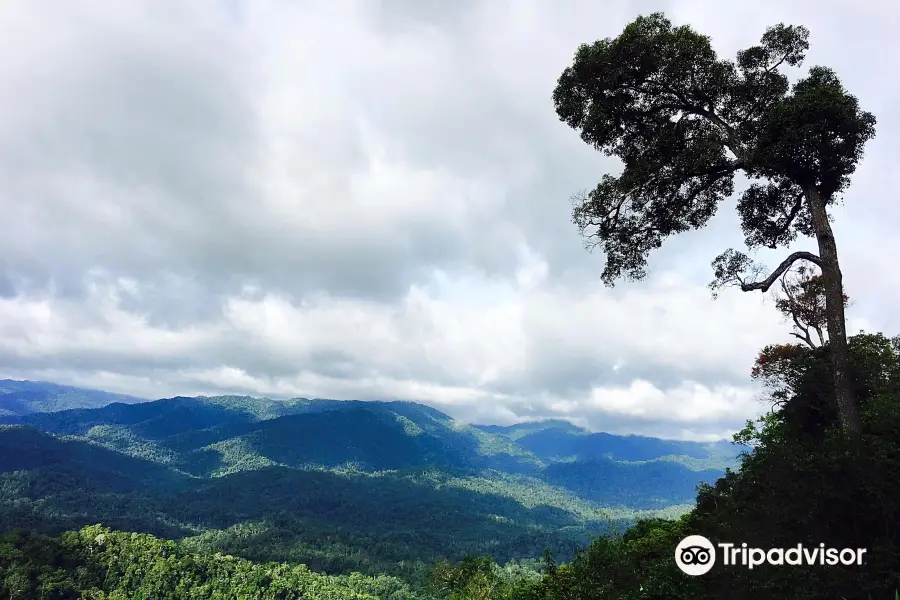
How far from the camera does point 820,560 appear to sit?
356 inches

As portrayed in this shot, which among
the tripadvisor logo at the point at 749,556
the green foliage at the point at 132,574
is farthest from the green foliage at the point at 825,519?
the green foliage at the point at 132,574

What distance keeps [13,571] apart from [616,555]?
130m

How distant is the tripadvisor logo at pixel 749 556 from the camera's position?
8.99 m

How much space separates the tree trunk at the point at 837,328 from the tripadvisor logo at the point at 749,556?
2386mm

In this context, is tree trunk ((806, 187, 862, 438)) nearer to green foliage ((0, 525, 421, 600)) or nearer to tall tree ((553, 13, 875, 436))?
tall tree ((553, 13, 875, 436))

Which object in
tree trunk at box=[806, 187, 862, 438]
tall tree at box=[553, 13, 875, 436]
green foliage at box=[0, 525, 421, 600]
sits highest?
tall tree at box=[553, 13, 875, 436]

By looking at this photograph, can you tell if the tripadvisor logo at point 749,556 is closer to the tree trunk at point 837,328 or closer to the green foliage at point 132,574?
the tree trunk at point 837,328

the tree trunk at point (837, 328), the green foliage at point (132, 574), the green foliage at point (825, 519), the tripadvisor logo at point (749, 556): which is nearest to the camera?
the green foliage at point (825, 519)

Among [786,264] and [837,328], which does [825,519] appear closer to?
[837,328]

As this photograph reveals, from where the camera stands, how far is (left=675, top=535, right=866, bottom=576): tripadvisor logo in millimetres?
8992

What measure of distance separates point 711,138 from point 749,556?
32.3ft

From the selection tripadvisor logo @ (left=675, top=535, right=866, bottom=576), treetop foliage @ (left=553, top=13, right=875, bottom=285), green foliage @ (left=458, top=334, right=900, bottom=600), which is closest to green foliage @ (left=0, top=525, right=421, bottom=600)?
tripadvisor logo @ (left=675, top=535, right=866, bottom=576)

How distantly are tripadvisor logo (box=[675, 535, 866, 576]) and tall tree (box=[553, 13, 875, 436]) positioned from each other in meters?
2.48

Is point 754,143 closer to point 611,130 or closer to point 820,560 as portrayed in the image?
point 611,130
